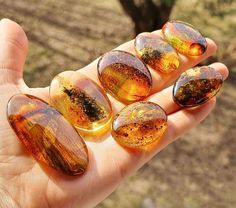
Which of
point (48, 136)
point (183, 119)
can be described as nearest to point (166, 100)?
point (183, 119)

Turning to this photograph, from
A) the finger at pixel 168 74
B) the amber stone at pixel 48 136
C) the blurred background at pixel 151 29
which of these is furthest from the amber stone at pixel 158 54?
the blurred background at pixel 151 29

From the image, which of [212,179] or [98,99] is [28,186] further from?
[212,179]

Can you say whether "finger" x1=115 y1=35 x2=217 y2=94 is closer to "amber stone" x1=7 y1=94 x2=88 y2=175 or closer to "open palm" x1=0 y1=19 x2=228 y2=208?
"open palm" x1=0 y1=19 x2=228 y2=208

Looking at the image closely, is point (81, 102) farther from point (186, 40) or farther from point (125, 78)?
point (186, 40)

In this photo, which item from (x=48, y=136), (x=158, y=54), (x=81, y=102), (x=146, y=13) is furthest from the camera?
(x=146, y=13)

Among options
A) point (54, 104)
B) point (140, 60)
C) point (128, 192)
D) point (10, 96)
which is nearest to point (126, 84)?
point (140, 60)

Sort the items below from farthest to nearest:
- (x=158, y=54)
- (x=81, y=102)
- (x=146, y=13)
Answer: (x=146, y=13), (x=158, y=54), (x=81, y=102)
